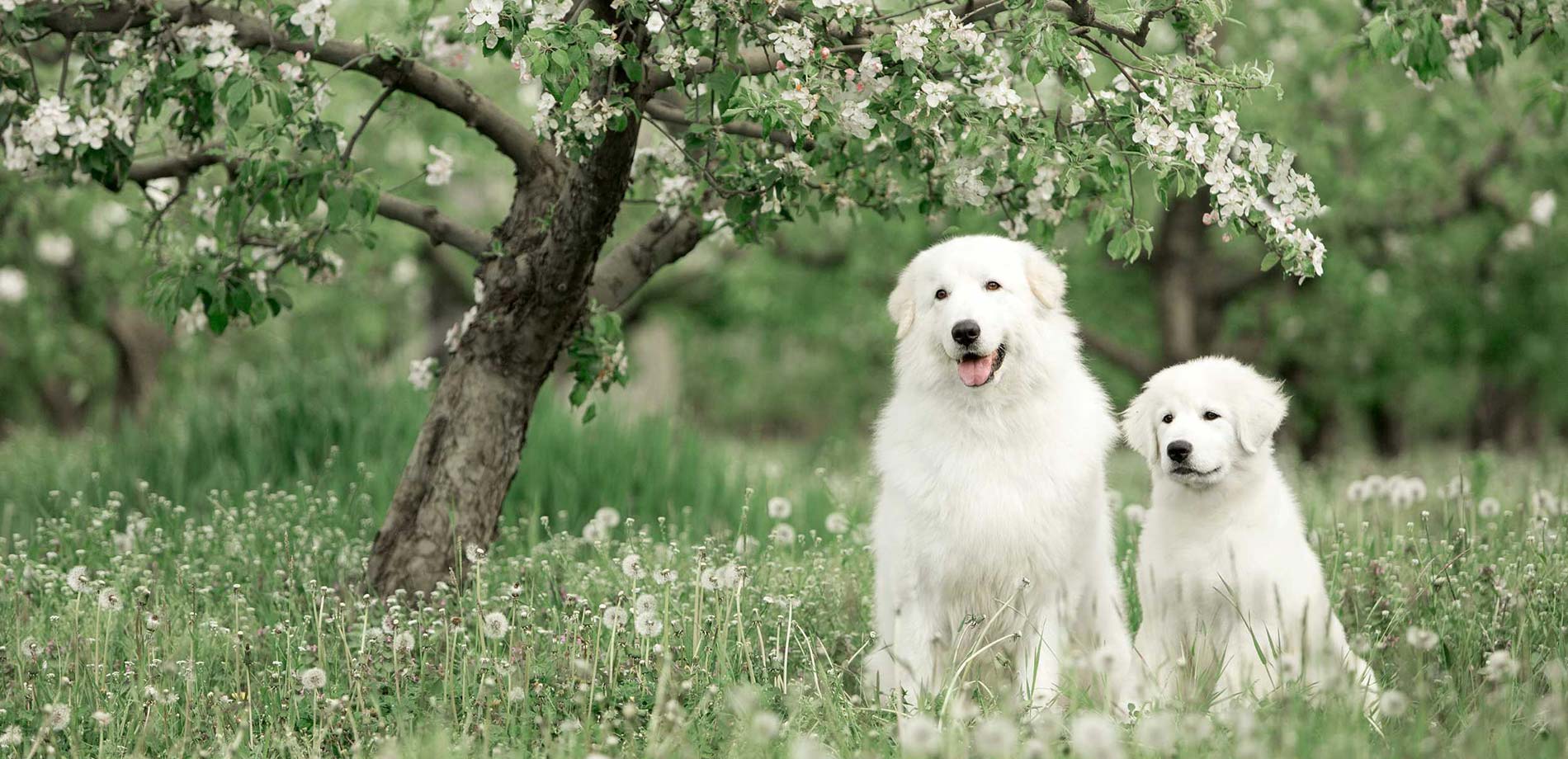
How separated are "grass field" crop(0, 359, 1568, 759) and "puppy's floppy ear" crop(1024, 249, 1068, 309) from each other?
1324mm

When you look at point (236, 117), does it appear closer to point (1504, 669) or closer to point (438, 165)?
point (438, 165)

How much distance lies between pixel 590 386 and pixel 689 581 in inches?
37.6

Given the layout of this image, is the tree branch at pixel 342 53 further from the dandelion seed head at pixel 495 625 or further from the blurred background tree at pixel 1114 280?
the blurred background tree at pixel 1114 280

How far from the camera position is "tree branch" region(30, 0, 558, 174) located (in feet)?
17.8

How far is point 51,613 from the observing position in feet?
18.3

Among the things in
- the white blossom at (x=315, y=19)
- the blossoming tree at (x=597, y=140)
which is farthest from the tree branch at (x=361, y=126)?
the white blossom at (x=315, y=19)

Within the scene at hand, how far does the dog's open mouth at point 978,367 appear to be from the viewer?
4594 mm

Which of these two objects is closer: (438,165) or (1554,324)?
(438,165)

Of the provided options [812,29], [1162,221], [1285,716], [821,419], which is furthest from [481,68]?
[821,419]

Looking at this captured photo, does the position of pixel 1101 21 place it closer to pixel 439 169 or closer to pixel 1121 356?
pixel 439 169

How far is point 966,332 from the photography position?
178 inches

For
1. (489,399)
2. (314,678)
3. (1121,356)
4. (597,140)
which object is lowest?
(314,678)

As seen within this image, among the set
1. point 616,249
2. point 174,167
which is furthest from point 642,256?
point 174,167

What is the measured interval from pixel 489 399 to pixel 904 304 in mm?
1920
